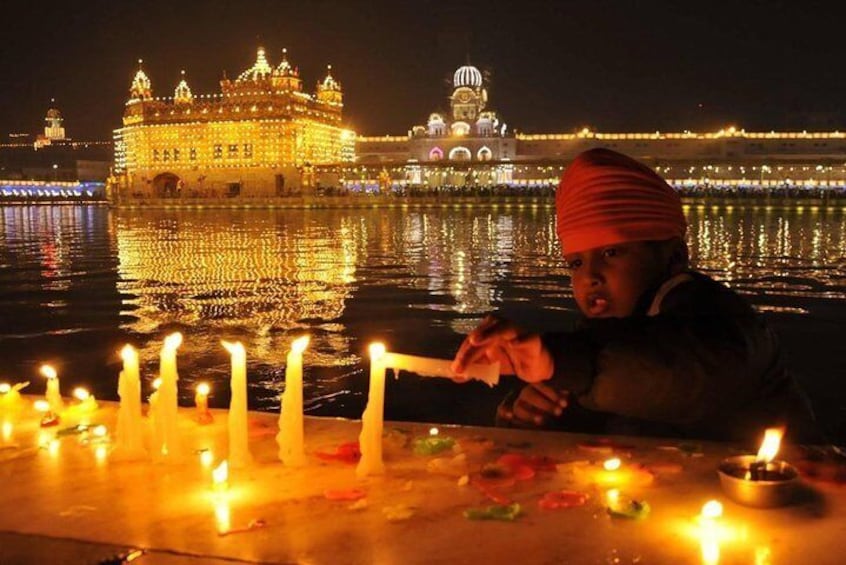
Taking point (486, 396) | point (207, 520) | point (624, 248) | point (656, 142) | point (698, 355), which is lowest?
point (486, 396)

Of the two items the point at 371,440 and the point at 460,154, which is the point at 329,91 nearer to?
the point at 460,154

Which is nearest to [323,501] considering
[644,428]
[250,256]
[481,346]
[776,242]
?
[481,346]

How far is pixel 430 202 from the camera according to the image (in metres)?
61.2

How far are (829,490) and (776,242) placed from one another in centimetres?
2401

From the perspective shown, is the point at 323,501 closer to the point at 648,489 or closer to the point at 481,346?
the point at 481,346

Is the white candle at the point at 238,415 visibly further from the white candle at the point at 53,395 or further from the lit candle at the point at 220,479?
the white candle at the point at 53,395

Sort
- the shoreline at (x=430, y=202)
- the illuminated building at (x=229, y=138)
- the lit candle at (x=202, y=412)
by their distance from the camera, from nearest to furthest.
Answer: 1. the lit candle at (x=202, y=412)
2. the shoreline at (x=430, y=202)
3. the illuminated building at (x=229, y=138)

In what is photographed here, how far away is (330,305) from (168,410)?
9.11 m

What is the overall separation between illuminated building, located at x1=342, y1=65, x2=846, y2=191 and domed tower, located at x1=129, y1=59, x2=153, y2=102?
22.2m

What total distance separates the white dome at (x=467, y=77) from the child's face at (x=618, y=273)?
118m

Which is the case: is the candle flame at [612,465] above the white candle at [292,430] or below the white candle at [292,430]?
below

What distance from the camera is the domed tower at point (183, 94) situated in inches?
3462

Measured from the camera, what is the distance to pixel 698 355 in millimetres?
1994

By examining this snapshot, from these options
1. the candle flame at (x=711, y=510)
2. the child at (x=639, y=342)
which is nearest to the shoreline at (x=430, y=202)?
the child at (x=639, y=342)
